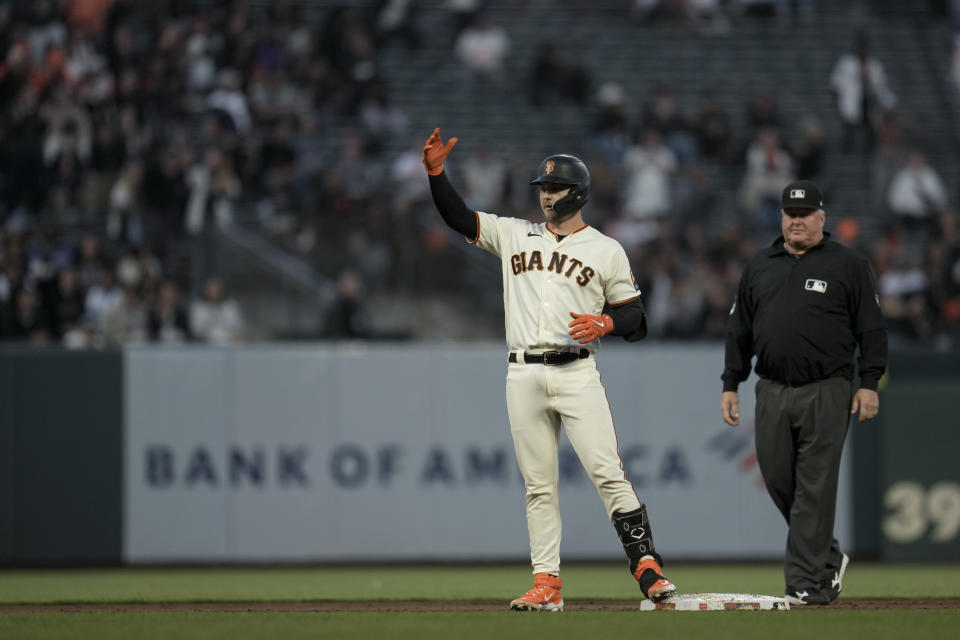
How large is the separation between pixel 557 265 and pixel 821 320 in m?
1.36

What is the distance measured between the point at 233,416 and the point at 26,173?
15.9ft

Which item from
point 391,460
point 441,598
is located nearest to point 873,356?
point 441,598

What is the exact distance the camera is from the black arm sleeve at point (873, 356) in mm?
6723

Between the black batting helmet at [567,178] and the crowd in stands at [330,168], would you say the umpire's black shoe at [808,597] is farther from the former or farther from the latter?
the crowd in stands at [330,168]

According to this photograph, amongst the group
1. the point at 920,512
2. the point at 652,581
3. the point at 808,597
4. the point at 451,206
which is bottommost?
the point at 920,512

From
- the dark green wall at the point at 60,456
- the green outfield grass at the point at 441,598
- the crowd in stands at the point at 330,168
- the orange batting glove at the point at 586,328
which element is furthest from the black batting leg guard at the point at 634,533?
the crowd in stands at the point at 330,168

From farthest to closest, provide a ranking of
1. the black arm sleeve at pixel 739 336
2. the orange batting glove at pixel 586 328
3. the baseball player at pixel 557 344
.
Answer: the black arm sleeve at pixel 739 336 < the baseball player at pixel 557 344 < the orange batting glove at pixel 586 328

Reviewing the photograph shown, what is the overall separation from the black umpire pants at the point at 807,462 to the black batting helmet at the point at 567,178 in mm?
1393

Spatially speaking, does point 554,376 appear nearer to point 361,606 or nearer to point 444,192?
point 444,192

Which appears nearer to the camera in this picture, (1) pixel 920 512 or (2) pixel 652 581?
(2) pixel 652 581

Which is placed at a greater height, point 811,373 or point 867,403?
point 811,373

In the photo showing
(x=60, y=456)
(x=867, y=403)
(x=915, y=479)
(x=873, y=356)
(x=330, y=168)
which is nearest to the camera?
(x=867, y=403)

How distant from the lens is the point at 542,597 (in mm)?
6324

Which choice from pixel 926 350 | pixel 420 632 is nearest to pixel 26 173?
pixel 926 350
